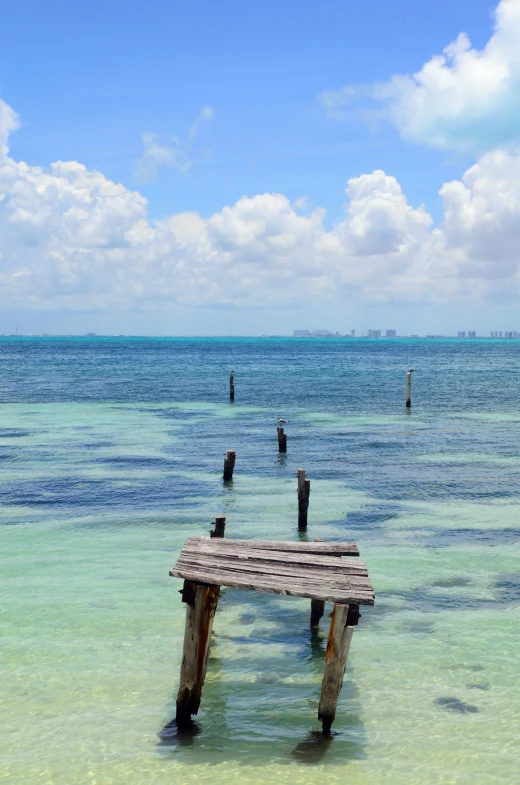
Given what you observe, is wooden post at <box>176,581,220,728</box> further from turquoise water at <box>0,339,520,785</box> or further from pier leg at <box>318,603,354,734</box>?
pier leg at <box>318,603,354,734</box>

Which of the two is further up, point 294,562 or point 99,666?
point 294,562

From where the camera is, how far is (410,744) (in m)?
11.0

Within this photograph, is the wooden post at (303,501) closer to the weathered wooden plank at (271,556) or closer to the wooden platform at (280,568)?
the wooden platform at (280,568)

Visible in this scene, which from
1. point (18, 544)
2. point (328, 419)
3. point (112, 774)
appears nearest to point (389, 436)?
point (328, 419)

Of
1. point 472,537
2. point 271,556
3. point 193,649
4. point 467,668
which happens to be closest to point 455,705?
point 467,668

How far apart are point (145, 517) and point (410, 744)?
13890 millimetres

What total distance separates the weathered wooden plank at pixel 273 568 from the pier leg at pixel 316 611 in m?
3.60

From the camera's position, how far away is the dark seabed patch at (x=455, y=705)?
11844 mm

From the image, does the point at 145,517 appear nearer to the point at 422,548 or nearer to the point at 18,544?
the point at 18,544

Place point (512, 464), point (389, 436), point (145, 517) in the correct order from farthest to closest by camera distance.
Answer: point (389, 436) → point (512, 464) → point (145, 517)

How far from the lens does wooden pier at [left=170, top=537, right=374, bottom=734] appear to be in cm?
1056

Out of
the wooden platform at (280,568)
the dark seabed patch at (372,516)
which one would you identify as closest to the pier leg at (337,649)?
the wooden platform at (280,568)

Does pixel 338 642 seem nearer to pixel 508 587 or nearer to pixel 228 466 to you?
pixel 508 587

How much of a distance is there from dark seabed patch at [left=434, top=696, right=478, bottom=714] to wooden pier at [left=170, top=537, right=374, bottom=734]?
7.07 feet
